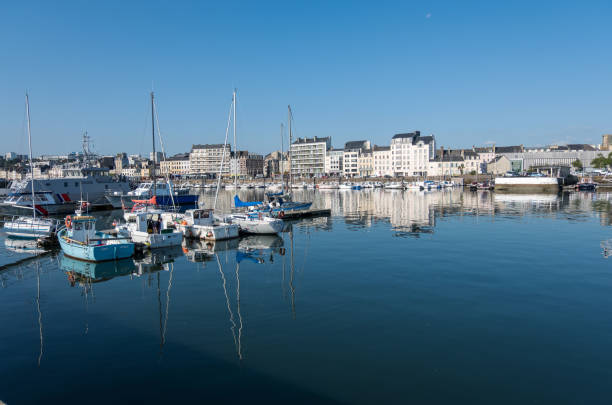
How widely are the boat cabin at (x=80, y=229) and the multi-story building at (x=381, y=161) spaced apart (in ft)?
547

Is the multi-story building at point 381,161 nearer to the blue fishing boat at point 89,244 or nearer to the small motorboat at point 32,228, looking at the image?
the small motorboat at point 32,228

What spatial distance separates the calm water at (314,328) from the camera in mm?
10938

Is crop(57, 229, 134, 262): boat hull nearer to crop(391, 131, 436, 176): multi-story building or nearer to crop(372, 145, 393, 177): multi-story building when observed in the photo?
crop(391, 131, 436, 176): multi-story building

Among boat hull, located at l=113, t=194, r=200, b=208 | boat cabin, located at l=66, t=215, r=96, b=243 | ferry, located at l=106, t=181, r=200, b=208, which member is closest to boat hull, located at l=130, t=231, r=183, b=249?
boat cabin, located at l=66, t=215, r=96, b=243

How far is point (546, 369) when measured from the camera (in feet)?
38.6

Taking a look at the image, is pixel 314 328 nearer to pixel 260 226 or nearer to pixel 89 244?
pixel 89 244

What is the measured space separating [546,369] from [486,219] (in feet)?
130

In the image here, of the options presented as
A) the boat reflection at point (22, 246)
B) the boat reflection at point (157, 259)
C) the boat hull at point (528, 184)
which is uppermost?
the boat hull at point (528, 184)

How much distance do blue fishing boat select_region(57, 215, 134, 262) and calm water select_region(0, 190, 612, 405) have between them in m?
0.92

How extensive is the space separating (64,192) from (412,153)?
480 ft

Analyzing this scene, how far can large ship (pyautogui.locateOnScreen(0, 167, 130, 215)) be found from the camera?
57656mm

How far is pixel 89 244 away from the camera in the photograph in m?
26.8

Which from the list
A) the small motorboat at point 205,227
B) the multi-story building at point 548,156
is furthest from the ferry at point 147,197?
the multi-story building at point 548,156

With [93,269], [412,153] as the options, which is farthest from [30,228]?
[412,153]
